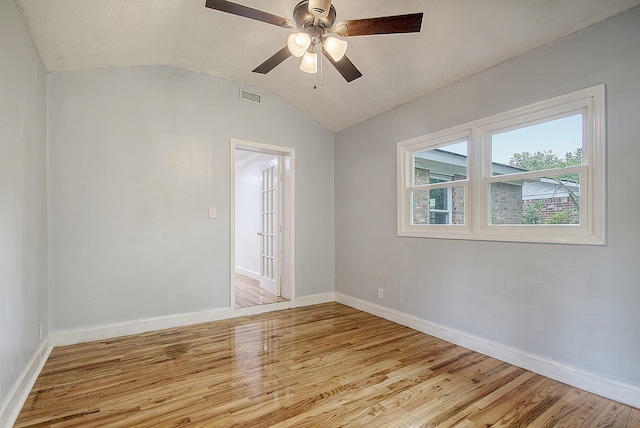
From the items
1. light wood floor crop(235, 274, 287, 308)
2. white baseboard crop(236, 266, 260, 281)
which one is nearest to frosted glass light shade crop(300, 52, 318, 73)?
light wood floor crop(235, 274, 287, 308)

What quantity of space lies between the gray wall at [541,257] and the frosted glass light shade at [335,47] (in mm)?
1533

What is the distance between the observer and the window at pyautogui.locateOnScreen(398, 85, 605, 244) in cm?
222

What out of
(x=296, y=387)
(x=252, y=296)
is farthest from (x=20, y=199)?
(x=252, y=296)

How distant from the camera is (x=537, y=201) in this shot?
2.54 m

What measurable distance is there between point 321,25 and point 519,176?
2011 millimetres

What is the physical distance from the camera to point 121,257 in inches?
125

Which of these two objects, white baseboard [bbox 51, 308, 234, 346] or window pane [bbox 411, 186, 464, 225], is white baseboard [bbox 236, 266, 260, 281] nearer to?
white baseboard [bbox 51, 308, 234, 346]

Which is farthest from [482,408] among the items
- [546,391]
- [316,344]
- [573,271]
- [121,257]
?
[121,257]

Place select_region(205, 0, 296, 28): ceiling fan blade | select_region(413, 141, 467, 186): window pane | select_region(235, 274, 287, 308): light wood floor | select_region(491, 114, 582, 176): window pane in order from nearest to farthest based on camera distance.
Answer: select_region(205, 0, 296, 28): ceiling fan blade
select_region(491, 114, 582, 176): window pane
select_region(413, 141, 467, 186): window pane
select_region(235, 274, 287, 308): light wood floor

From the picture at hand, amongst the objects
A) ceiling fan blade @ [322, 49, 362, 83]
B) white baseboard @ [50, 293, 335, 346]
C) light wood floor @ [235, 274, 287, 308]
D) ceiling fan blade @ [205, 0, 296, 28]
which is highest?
ceiling fan blade @ [205, 0, 296, 28]

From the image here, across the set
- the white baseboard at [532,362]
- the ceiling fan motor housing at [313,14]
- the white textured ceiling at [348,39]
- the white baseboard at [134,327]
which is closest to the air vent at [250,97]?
the white textured ceiling at [348,39]

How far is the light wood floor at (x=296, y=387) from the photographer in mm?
1862

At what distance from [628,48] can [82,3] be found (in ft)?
12.3

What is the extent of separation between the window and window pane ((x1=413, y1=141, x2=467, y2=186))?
0.03 ft
